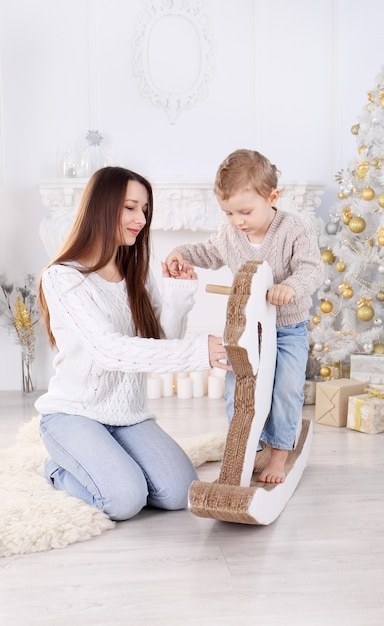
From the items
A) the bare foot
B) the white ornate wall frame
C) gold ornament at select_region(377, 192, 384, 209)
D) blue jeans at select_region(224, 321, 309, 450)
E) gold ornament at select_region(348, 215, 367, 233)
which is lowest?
the bare foot

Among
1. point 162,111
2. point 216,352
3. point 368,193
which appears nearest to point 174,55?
point 162,111

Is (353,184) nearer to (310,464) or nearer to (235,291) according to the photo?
(310,464)

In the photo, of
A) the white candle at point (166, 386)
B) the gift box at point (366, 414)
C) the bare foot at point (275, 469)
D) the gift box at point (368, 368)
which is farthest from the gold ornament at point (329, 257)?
the bare foot at point (275, 469)

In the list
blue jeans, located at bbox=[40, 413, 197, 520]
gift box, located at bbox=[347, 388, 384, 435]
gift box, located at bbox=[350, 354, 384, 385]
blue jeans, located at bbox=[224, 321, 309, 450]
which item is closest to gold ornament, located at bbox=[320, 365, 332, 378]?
gift box, located at bbox=[350, 354, 384, 385]

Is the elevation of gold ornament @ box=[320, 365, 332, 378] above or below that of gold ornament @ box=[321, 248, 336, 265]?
below

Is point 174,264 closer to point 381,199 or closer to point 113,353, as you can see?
point 113,353

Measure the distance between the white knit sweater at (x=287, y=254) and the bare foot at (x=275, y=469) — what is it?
0.41m

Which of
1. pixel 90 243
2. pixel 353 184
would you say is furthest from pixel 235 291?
pixel 353 184

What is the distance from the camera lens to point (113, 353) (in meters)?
2.08

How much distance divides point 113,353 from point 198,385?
198 cm

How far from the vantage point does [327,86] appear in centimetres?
425

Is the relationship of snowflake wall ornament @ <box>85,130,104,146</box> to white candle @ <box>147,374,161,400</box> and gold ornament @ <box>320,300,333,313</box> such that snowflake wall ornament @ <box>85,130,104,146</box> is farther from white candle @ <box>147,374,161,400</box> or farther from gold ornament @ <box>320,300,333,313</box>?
gold ornament @ <box>320,300,333,313</box>

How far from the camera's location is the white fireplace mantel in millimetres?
3949

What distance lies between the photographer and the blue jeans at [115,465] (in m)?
2.11
